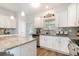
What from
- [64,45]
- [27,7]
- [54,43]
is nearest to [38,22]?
[27,7]

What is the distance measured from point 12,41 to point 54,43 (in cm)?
60

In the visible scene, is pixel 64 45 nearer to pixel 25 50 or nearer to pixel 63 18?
pixel 63 18

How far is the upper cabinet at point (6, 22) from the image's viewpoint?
3.78ft

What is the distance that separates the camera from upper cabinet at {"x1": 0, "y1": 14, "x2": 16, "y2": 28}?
3.78 feet

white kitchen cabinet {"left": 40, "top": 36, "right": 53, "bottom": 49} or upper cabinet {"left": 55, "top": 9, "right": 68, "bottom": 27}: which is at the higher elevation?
upper cabinet {"left": 55, "top": 9, "right": 68, "bottom": 27}

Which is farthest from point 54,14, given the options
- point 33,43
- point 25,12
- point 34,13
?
point 33,43

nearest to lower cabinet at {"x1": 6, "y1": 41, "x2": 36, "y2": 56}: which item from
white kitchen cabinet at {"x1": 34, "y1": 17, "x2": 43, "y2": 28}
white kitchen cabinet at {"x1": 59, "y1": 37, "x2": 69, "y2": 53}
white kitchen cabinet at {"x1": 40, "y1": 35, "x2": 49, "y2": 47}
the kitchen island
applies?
the kitchen island

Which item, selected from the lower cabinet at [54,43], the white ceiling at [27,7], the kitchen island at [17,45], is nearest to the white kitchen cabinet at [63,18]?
the white ceiling at [27,7]

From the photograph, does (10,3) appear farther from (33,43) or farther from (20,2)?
(33,43)

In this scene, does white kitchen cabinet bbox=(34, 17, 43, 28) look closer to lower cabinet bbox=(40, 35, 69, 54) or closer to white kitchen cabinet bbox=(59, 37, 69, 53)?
lower cabinet bbox=(40, 35, 69, 54)

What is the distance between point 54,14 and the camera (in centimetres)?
126

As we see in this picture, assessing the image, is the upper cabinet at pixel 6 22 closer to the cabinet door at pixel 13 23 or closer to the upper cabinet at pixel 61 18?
the cabinet door at pixel 13 23

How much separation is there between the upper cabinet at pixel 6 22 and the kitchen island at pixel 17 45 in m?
0.15

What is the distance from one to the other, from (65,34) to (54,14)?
1.21ft
